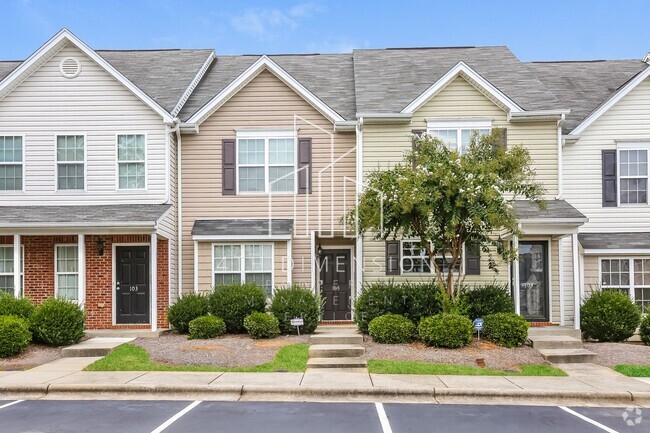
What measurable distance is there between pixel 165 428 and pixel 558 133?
1366cm

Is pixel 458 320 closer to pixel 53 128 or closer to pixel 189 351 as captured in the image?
pixel 189 351

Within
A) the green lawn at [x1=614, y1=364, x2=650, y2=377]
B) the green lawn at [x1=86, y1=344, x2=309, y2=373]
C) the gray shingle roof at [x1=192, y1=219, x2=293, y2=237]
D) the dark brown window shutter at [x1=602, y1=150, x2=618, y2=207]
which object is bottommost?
the green lawn at [x1=614, y1=364, x2=650, y2=377]

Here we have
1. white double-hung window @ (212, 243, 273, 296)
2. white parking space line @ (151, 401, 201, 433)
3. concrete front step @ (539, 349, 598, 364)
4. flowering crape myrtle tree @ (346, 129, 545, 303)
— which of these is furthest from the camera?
white double-hung window @ (212, 243, 273, 296)

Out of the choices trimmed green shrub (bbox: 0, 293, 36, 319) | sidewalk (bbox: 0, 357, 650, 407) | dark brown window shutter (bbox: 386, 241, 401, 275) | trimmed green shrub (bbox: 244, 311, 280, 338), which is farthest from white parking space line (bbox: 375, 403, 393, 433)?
trimmed green shrub (bbox: 0, 293, 36, 319)

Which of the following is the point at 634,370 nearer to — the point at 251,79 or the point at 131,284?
the point at 251,79

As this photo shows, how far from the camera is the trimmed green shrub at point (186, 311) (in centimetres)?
1580

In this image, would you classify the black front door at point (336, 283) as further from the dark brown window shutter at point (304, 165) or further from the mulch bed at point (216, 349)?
the mulch bed at point (216, 349)

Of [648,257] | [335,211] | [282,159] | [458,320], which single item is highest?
[282,159]

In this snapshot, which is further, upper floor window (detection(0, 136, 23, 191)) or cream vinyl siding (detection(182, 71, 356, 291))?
cream vinyl siding (detection(182, 71, 356, 291))

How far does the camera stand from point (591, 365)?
1283cm

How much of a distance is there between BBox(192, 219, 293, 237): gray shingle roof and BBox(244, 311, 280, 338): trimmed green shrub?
280 cm

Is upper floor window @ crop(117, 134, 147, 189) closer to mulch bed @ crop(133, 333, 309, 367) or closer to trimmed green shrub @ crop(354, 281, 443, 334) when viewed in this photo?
mulch bed @ crop(133, 333, 309, 367)

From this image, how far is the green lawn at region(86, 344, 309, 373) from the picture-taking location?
12023 mm

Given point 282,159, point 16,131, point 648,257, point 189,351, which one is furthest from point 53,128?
point 648,257
